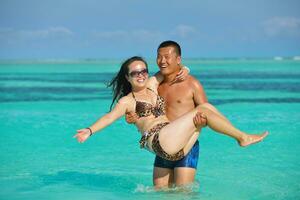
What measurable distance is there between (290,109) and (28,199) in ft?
33.8

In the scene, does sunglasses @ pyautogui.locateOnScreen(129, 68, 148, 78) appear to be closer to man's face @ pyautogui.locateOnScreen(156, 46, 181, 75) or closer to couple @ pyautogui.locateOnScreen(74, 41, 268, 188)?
couple @ pyautogui.locateOnScreen(74, 41, 268, 188)

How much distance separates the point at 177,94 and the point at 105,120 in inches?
28.2

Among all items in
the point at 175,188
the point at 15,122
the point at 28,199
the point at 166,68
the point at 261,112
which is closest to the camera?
the point at 166,68

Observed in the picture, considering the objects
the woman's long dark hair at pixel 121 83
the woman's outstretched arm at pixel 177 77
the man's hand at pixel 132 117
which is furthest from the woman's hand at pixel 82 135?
the woman's outstretched arm at pixel 177 77

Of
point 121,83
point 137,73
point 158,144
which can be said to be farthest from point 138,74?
point 158,144

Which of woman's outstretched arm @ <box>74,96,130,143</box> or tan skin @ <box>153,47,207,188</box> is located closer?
woman's outstretched arm @ <box>74,96,130,143</box>

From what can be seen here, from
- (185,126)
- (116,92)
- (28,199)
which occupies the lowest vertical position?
(28,199)

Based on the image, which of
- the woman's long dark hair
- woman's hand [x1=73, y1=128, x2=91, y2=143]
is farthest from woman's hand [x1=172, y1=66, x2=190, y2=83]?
woman's hand [x1=73, y1=128, x2=91, y2=143]

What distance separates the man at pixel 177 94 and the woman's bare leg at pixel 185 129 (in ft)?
0.98

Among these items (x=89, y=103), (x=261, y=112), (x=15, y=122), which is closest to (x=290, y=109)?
(x=261, y=112)

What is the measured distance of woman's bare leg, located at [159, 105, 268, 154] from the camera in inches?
183

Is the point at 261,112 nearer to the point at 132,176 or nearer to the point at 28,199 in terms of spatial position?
the point at 132,176

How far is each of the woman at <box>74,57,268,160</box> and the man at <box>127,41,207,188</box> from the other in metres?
0.10

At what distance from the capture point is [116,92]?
17.3 feet
